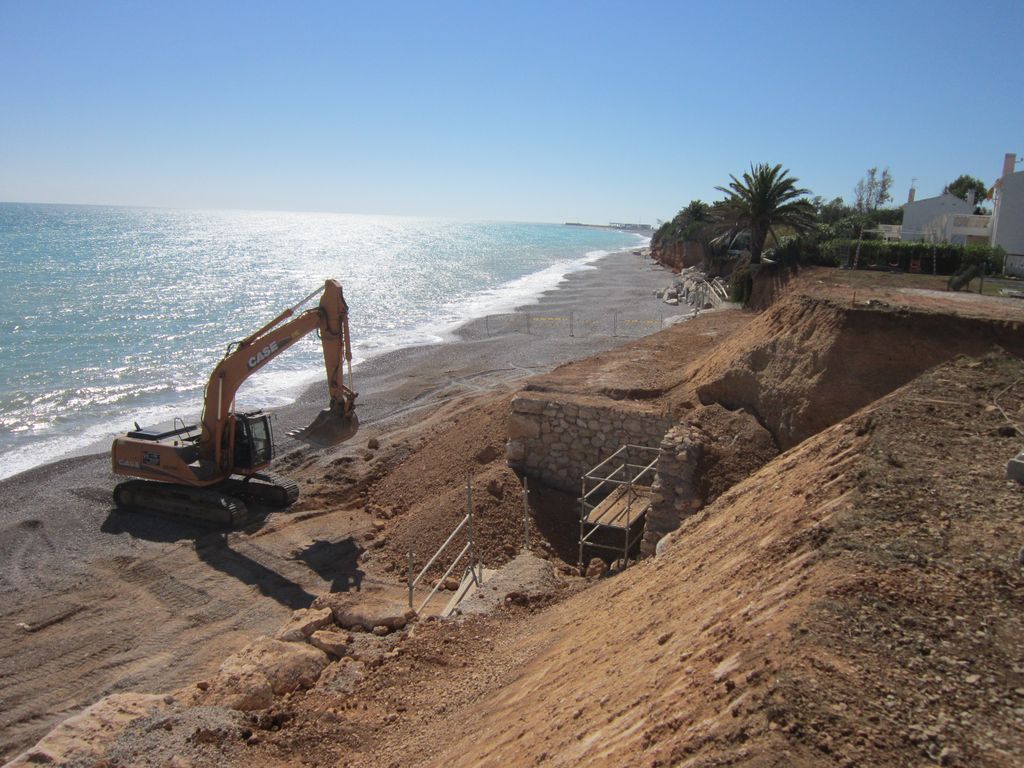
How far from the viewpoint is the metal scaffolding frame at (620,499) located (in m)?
12.4

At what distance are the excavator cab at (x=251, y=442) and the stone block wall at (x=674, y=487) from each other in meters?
8.89

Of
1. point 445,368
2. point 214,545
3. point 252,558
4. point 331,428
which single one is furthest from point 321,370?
point 252,558

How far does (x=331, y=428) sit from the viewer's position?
14977mm

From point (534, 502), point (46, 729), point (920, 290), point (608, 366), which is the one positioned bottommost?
point (46, 729)

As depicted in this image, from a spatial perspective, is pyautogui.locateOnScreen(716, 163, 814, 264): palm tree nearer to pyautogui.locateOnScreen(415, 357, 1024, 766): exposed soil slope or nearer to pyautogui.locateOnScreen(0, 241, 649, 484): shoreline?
pyautogui.locateOnScreen(0, 241, 649, 484): shoreline

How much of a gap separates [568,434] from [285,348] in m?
6.31

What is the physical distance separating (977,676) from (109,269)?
83226mm

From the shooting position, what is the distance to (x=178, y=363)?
3422 centimetres

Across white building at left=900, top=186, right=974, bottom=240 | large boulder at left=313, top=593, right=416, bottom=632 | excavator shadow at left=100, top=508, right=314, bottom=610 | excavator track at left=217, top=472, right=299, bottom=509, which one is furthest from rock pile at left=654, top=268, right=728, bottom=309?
large boulder at left=313, top=593, right=416, bottom=632

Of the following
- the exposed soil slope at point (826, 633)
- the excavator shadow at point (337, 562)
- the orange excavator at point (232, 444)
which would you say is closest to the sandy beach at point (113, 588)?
the excavator shadow at point (337, 562)

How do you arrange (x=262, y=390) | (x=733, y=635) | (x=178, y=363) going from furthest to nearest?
(x=178, y=363)
(x=262, y=390)
(x=733, y=635)

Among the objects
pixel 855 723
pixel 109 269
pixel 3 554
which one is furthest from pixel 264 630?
pixel 109 269

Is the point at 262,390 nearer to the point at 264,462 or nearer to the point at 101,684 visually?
the point at 264,462

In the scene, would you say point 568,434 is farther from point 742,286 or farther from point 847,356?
point 742,286
